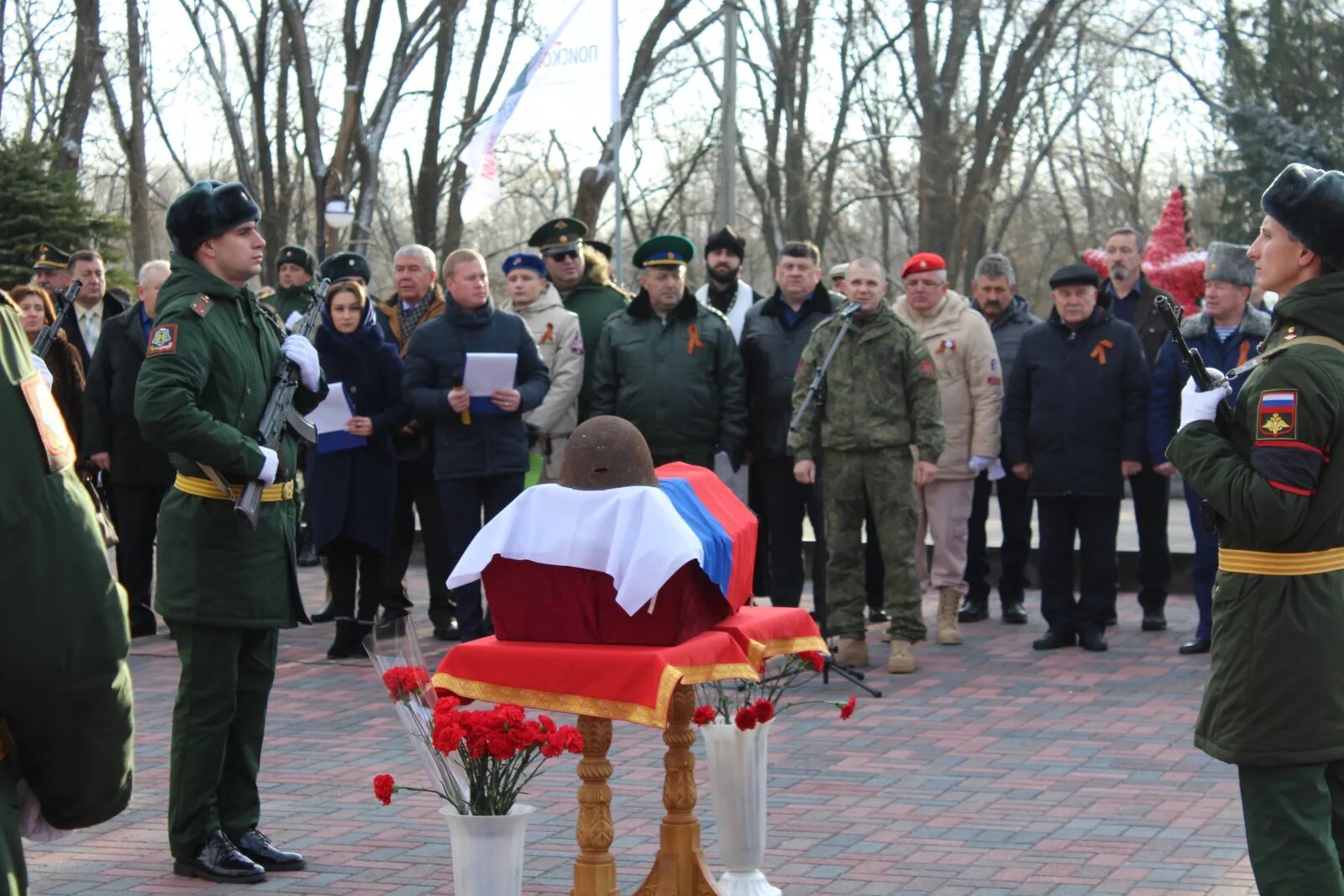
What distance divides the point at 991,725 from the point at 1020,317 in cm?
405

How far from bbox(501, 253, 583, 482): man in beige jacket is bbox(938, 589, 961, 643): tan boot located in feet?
7.86

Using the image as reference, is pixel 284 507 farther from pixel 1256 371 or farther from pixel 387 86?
pixel 387 86

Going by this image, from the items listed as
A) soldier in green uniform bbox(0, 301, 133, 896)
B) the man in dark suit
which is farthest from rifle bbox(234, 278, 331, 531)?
the man in dark suit

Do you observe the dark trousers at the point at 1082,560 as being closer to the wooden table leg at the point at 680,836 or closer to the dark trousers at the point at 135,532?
the dark trousers at the point at 135,532

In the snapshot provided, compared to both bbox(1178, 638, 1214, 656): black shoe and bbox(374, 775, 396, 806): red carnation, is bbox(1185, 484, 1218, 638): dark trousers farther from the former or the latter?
bbox(374, 775, 396, 806): red carnation

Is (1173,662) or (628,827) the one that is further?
(1173,662)

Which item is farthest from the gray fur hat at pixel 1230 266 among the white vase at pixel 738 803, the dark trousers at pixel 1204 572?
the white vase at pixel 738 803

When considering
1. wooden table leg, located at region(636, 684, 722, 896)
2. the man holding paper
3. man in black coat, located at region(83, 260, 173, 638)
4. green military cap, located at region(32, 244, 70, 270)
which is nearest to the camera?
wooden table leg, located at region(636, 684, 722, 896)

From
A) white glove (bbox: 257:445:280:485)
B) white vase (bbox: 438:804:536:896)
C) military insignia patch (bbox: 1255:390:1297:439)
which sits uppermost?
military insignia patch (bbox: 1255:390:1297:439)

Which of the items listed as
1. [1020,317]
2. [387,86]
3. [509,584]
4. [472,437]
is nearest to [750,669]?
[509,584]

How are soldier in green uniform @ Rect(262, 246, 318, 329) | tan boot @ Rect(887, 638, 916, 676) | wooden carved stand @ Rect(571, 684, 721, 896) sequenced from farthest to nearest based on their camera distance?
soldier in green uniform @ Rect(262, 246, 318, 329)
tan boot @ Rect(887, 638, 916, 676)
wooden carved stand @ Rect(571, 684, 721, 896)

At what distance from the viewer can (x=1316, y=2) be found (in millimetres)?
24266

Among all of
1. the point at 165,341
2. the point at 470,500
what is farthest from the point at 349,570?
the point at 165,341

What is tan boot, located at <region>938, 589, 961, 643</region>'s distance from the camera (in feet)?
34.1
